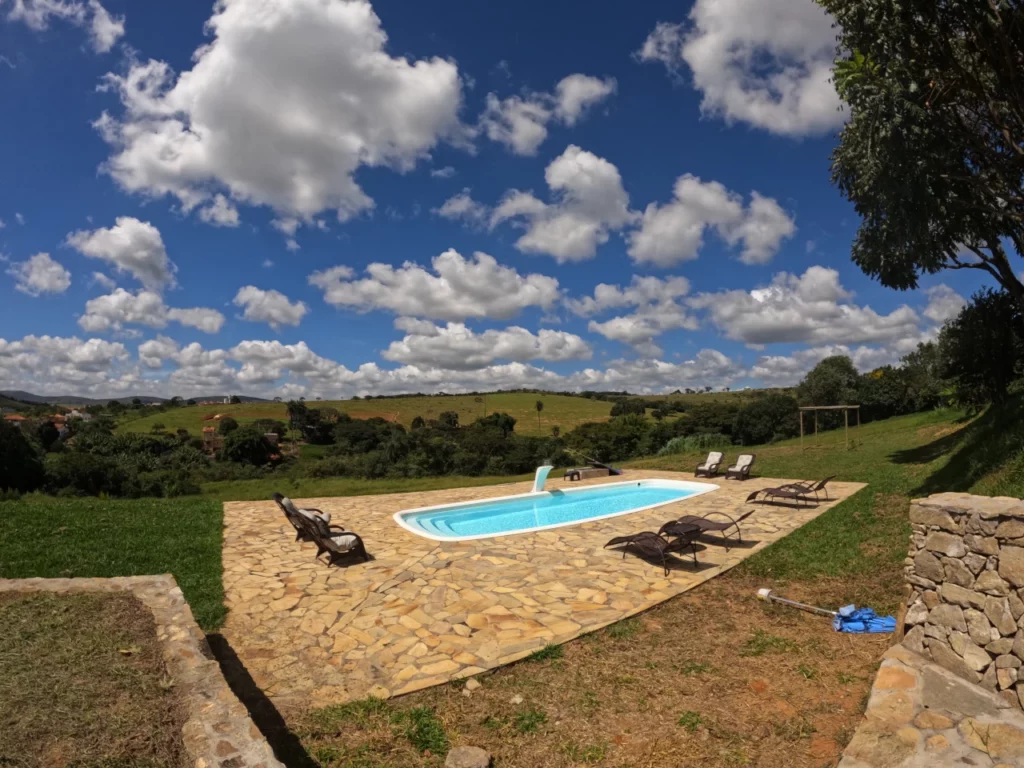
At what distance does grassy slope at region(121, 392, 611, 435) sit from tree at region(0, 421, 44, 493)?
2841 centimetres

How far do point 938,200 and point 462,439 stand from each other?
98.9ft

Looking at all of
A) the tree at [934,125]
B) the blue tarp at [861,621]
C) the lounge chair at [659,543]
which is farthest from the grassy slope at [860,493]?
the tree at [934,125]

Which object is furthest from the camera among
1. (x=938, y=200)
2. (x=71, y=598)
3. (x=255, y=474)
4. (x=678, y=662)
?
(x=255, y=474)

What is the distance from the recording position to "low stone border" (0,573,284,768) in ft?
9.21

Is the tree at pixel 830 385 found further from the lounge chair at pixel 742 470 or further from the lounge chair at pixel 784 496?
the lounge chair at pixel 784 496

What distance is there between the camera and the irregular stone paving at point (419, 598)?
4801 millimetres

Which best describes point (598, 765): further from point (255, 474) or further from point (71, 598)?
point (255, 474)

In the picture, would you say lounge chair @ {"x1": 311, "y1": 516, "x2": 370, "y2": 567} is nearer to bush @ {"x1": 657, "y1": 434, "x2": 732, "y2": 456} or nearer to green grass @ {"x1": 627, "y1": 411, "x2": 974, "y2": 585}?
green grass @ {"x1": 627, "y1": 411, "x2": 974, "y2": 585}

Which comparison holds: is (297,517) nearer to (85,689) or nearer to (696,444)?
(85,689)

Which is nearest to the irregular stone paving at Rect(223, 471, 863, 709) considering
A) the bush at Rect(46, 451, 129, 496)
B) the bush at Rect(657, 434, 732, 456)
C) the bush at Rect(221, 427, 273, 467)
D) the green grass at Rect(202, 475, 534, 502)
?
the green grass at Rect(202, 475, 534, 502)

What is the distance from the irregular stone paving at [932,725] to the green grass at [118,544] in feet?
19.1

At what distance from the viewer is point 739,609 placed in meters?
6.01

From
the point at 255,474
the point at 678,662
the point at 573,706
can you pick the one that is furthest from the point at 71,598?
the point at 255,474

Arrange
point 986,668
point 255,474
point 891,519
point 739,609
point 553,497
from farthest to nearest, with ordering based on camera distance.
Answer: point 255,474 < point 553,497 < point 891,519 < point 739,609 < point 986,668
